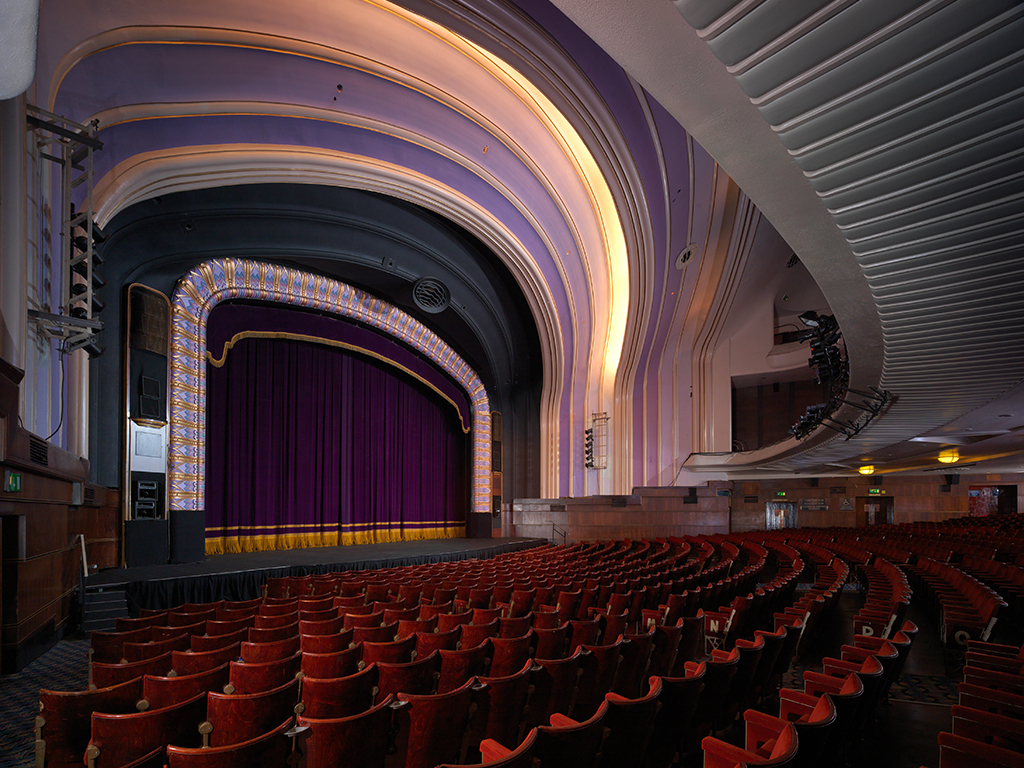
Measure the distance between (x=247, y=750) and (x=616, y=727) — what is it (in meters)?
1.25

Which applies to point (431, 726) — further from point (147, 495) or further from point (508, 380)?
point (508, 380)

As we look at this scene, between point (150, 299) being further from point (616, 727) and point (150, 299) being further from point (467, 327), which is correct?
point (616, 727)

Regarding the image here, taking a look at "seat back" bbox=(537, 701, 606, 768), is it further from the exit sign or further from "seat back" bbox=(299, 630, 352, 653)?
the exit sign

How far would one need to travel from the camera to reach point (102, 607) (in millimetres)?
6418

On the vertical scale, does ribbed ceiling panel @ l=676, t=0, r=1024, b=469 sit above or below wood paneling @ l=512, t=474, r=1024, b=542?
above

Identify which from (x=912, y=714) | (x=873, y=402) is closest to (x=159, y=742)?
(x=912, y=714)

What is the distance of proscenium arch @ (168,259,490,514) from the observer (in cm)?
936

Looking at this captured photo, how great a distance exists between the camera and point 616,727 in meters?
2.20

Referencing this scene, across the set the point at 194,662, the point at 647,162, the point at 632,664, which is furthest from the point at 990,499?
the point at 194,662

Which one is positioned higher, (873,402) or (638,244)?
(638,244)

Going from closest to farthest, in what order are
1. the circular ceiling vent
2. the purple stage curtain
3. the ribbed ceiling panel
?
the ribbed ceiling panel → the purple stage curtain → the circular ceiling vent

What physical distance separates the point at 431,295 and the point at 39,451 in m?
8.73

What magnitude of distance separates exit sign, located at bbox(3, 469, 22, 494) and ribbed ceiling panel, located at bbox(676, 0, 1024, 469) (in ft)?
17.4

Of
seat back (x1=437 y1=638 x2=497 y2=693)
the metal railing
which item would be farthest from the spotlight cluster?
seat back (x1=437 y1=638 x2=497 y2=693)
